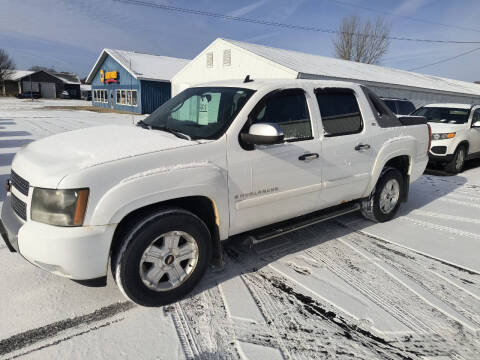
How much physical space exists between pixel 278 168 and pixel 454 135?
6966 mm

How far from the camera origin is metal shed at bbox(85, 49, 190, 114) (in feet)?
95.1

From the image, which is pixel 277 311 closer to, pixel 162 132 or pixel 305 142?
pixel 305 142

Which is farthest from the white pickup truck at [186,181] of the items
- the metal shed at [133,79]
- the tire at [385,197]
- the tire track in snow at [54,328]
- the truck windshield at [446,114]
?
the metal shed at [133,79]

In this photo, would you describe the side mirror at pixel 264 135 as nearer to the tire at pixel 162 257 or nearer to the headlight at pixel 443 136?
the tire at pixel 162 257

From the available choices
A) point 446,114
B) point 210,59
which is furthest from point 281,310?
point 210,59

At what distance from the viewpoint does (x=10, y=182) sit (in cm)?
291

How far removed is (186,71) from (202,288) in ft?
78.5

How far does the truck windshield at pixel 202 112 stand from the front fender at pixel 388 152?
6.65ft

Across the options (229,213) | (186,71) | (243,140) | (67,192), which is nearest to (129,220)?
(67,192)

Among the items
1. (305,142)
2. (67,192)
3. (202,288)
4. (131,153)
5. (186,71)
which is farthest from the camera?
(186,71)

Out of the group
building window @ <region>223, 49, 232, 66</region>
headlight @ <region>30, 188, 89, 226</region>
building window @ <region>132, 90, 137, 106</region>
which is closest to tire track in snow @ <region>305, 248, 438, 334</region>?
headlight @ <region>30, 188, 89, 226</region>

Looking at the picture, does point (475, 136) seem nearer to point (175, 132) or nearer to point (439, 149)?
point (439, 149)

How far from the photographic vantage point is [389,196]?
475 cm

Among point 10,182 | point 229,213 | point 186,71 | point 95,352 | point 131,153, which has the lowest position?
point 95,352
